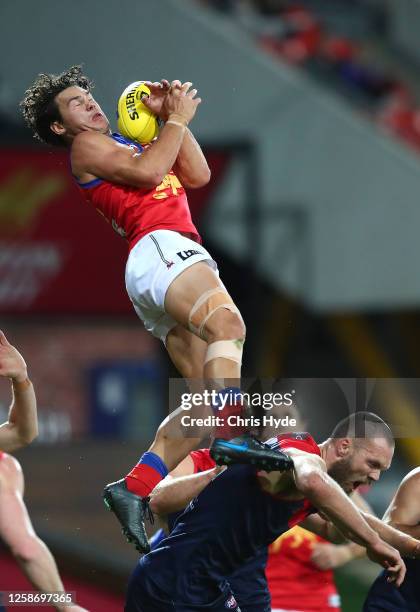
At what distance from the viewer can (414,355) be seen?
14.0 metres

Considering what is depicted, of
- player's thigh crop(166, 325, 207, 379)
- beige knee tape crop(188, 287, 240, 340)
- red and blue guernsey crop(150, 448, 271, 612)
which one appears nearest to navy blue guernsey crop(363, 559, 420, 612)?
red and blue guernsey crop(150, 448, 271, 612)

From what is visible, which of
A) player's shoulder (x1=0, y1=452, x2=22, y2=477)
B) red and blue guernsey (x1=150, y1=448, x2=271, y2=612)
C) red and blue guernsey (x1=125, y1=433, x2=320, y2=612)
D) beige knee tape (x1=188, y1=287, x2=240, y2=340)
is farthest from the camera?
player's shoulder (x1=0, y1=452, x2=22, y2=477)

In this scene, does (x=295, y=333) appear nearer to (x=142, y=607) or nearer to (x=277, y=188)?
(x=277, y=188)

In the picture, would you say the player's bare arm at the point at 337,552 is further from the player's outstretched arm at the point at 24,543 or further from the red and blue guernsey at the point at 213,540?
the player's outstretched arm at the point at 24,543

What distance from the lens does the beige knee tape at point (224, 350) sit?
4621 mm

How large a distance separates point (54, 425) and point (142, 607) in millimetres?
9468

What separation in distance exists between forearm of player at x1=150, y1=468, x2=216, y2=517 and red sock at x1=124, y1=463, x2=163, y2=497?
38 mm

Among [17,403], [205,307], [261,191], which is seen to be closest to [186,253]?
[205,307]

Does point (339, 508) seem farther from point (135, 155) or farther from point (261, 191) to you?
point (261, 191)

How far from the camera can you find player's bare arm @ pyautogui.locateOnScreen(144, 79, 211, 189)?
502cm

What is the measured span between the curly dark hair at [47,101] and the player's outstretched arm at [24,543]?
150 centimetres

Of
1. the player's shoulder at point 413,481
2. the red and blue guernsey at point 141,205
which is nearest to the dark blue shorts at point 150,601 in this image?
the player's shoulder at point 413,481

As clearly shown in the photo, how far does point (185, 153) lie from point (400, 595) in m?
2.07

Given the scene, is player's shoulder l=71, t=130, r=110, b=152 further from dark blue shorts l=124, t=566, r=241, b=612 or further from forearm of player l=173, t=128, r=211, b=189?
dark blue shorts l=124, t=566, r=241, b=612
